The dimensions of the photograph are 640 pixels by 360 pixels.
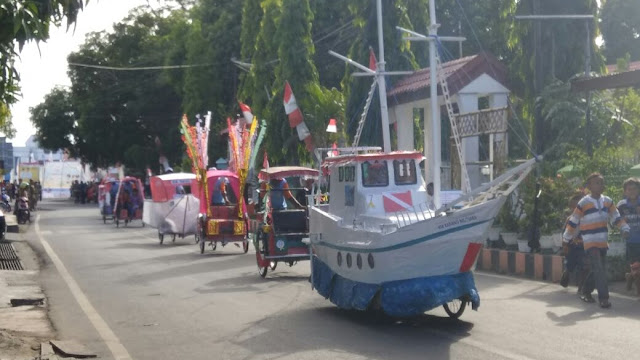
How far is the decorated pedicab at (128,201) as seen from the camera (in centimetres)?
4511

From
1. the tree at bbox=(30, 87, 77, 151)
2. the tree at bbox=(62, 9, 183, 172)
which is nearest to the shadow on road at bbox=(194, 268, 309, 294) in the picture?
the tree at bbox=(62, 9, 183, 172)

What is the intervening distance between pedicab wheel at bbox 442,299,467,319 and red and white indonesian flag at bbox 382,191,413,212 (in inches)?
72.8

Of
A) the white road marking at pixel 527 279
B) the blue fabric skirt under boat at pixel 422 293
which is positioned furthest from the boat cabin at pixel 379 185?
the white road marking at pixel 527 279

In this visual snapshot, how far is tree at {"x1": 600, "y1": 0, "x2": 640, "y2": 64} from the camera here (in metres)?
52.0

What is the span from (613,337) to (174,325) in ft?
18.8

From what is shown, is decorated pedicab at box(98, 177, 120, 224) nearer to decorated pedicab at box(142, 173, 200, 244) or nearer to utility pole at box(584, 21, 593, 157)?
decorated pedicab at box(142, 173, 200, 244)

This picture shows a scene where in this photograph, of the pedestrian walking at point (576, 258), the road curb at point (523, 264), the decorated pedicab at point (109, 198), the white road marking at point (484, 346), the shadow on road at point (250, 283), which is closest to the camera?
the white road marking at point (484, 346)

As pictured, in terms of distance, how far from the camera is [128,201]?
46375mm

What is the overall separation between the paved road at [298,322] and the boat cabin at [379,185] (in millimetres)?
1533

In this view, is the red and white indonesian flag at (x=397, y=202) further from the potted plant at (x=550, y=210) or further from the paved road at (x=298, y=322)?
the potted plant at (x=550, y=210)

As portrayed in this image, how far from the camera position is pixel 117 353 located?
38.0ft

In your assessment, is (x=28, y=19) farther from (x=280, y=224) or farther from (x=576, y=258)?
(x=280, y=224)

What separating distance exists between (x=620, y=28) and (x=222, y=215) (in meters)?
31.6

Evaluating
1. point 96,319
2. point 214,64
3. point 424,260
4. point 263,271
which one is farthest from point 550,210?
point 214,64
